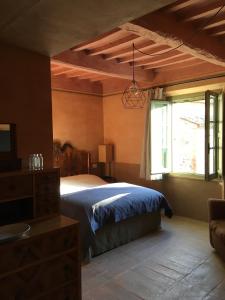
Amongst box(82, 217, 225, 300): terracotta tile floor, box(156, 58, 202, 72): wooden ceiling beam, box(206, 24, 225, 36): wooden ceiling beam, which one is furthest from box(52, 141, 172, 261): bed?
box(206, 24, 225, 36): wooden ceiling beam

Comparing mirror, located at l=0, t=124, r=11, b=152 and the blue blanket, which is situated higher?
mirror, located at l=0, t=124, r=11, b=152

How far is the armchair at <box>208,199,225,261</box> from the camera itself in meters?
2.91

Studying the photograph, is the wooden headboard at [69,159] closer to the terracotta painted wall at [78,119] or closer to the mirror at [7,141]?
the terracotta painted wall at [78,119]

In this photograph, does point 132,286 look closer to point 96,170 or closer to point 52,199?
point 52,199

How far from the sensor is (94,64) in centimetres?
365

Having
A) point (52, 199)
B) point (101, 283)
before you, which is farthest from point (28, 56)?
point (101, 283)

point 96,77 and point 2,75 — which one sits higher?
point 96,77

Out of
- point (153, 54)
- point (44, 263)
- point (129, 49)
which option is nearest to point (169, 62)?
point (153, 54)

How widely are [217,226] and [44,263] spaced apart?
2.15 m

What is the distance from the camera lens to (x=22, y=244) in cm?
162

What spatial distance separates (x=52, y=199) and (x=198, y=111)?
3471mm

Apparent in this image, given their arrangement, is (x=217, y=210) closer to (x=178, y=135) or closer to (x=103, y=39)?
(x=178, y=135)

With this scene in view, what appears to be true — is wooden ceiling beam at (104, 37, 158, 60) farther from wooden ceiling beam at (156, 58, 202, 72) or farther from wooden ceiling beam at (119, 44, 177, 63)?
wooden ceiling beam at (156, 58, 202, 72)

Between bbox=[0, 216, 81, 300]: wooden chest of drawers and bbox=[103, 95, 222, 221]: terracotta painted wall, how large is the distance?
2995mm
